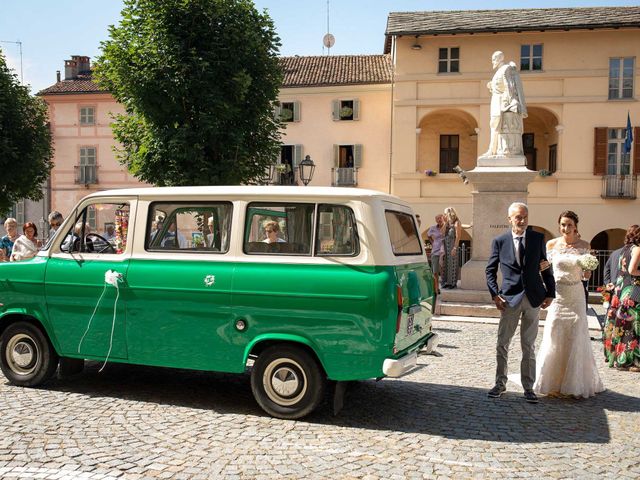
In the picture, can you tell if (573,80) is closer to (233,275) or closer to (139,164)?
(139,164)

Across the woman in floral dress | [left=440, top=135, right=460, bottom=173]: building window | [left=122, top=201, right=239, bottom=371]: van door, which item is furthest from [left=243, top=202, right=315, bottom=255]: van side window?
[left=440, top=135, right=460, bottom=173]: building window

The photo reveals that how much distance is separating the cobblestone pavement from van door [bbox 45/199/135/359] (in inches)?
23.9

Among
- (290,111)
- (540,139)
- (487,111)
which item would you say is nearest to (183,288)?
(487,111)

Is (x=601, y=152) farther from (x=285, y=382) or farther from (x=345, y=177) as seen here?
(x=285, y=382)

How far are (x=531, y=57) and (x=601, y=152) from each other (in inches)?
206

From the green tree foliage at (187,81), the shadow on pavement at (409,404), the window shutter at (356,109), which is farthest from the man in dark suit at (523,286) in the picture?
the window shutter at (356,109)

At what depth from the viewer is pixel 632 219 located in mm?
28656

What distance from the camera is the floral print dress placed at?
8.33 m

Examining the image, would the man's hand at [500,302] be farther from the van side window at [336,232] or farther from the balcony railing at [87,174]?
the balcony railing at [87,174]

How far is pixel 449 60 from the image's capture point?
96.1 ft

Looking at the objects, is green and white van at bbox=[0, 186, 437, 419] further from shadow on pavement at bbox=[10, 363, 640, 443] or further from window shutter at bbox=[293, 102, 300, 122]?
window shutter at bbox=[293, 102, 300, 122]

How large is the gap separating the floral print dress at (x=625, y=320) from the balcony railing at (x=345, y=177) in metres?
23.7

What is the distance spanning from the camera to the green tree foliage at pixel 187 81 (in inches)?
663

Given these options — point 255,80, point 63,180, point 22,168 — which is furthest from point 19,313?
point 63,180
